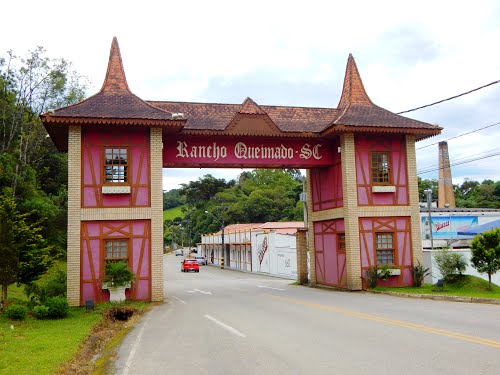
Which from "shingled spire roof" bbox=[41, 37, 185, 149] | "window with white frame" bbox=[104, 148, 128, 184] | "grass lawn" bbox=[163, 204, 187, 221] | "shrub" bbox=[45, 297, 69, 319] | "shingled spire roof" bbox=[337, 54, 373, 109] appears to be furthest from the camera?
"grass lawn" bbox=[163, 204, 187, 221]

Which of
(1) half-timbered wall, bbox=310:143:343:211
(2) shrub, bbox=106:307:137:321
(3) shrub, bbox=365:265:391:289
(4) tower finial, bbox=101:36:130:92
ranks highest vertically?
(4) tower finial, bbox=101:36:130:92

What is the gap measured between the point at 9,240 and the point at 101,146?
5.97m

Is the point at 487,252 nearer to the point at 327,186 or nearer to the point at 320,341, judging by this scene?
the point at 327,186

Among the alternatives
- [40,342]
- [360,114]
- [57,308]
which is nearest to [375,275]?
[360,114]

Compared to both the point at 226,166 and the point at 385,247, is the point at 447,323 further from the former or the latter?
the point at 226,166

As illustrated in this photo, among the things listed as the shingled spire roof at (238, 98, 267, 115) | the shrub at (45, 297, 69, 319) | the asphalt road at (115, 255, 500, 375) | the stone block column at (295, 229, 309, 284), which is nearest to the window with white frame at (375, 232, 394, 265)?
the asphalt road at (115, 255, 500, 375)

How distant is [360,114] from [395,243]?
5.95 m

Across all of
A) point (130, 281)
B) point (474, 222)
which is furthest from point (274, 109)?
point (474, 222)

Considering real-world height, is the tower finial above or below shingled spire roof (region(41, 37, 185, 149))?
above

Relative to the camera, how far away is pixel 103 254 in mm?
19156

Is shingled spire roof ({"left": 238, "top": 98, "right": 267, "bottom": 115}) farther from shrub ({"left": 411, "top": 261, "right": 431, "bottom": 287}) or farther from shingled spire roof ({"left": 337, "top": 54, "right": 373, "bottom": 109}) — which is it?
shrub ({"left": 411, "top": 261, "right": 431, "bottom": 287})

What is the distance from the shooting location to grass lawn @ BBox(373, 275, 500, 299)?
17834 millimetres

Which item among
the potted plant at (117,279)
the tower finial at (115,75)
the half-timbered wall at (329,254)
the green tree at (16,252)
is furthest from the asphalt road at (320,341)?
the tower finial at (115,75)

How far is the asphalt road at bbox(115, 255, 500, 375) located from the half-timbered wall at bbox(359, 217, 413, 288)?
6.31 meters
